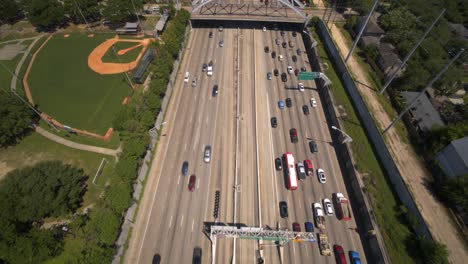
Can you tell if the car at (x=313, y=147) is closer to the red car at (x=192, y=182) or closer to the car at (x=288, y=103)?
the car at (x=288, y=103)

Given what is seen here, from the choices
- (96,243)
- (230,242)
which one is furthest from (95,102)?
(230,242)

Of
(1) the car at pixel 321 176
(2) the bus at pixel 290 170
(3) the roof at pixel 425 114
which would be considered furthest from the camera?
(3) the roof at pixel 425 114

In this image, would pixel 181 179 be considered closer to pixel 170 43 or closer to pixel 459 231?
pixel 170 43

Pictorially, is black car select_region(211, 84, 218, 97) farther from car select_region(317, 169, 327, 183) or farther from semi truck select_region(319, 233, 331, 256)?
semi truck select_region(319, 233, 331, 256)

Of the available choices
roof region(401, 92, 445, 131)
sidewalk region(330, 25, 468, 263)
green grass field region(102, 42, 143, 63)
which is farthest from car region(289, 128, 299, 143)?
green grass field region(102, 42, 143, 63)

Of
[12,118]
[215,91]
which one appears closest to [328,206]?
[215,91]

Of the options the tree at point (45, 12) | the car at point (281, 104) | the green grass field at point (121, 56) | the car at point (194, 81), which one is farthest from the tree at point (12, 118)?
the car at point (281, 104)

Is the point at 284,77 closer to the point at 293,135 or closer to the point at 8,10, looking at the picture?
the point at 293,135
